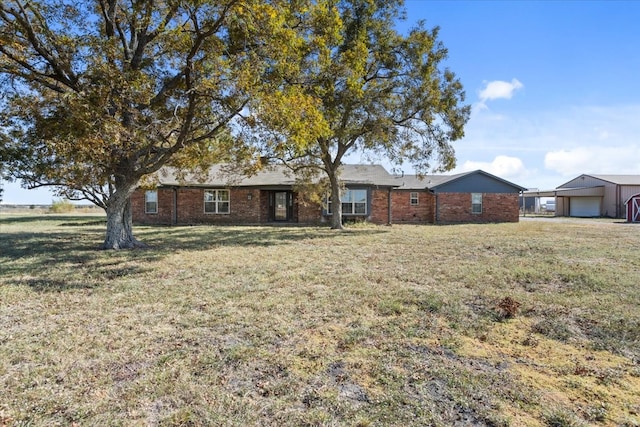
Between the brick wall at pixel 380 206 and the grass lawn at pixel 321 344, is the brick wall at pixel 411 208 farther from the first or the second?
the grass lawn at pixel 321 344

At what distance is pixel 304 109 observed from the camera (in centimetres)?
973

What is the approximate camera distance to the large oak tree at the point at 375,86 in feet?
41.3

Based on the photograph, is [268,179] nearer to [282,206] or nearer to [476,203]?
[282,206]

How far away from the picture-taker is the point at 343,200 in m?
22.4

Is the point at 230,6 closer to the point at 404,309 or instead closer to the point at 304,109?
the point at 304,109

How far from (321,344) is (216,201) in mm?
19410

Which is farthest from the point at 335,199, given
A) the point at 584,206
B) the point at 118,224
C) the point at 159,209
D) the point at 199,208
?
the point at 584,206

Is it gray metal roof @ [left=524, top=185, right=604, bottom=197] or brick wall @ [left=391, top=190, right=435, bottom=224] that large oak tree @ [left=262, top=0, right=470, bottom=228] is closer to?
brick wall @ [left=391, top=190, right=435, bottom=224]

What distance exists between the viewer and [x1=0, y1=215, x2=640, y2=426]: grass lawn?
2.89 metres

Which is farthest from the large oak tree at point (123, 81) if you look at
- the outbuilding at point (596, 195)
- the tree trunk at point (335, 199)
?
the outbuilding at point (596, 195)

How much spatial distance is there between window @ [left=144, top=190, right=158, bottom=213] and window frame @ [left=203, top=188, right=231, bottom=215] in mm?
2988

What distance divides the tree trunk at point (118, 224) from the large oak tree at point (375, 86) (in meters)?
4.51

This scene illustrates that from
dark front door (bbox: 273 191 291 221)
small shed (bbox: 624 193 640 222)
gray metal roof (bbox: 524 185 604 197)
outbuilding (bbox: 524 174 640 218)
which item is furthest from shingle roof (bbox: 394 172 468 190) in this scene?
gray metal roof (bbox: 524 185 604 197)

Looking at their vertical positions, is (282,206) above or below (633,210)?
above
